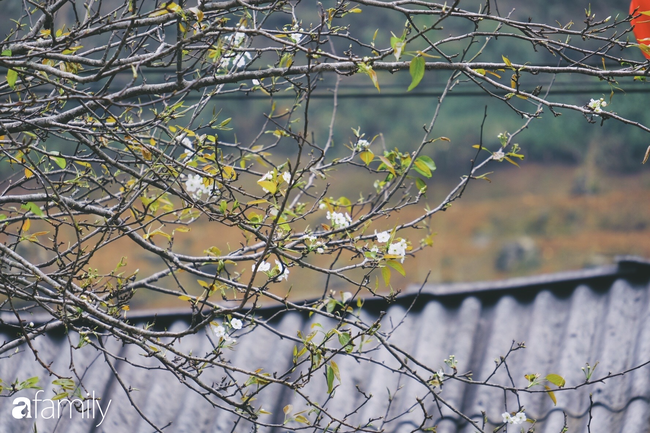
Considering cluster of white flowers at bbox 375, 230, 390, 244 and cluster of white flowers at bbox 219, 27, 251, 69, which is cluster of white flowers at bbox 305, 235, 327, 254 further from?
cluster of white flowers at bbox 219, 27, 251, 69

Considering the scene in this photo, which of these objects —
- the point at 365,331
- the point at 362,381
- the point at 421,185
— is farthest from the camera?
the point at 362,381

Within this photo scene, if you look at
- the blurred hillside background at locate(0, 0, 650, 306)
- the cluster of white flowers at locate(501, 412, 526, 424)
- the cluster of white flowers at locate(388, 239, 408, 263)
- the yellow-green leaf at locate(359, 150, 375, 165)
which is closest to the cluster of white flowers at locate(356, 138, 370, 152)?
the yellow-green leaf at locate(359, 150, 375, 165)

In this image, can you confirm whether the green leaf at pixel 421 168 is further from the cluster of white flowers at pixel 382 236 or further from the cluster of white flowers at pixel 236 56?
the cluster of white flowers at pixel 236 56

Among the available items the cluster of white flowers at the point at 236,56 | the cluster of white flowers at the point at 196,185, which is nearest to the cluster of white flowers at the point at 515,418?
the cluster of white flowers at the point at 196,185

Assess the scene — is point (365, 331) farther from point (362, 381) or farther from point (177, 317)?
point (177, 317)

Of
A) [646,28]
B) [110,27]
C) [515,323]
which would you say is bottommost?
[515,323]

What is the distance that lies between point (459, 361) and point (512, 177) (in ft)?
51.1

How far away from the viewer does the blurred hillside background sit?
14062 millimetres

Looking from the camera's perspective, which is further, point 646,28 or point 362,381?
point 362,381

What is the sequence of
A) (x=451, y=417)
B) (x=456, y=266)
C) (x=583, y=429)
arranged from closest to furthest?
(x=583, y=429)
(x=451, y=417)
(x=456, y=266)

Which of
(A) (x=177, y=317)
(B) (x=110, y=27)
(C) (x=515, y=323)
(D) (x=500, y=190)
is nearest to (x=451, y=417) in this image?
(C) (x=515, y=323)

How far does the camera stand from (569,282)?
8.88 ft

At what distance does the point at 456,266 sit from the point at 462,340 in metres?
12.1

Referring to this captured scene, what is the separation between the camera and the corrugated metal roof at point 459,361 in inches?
81.9
